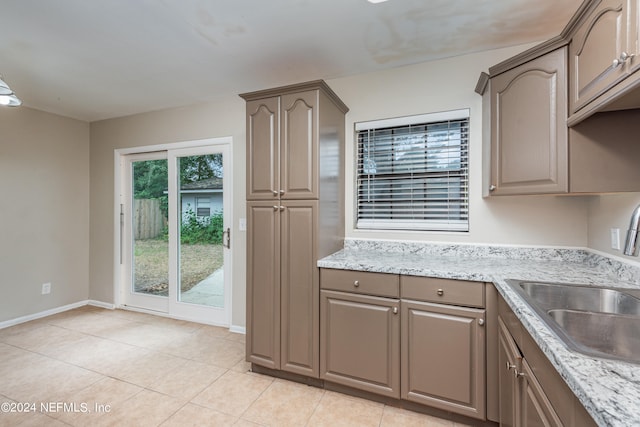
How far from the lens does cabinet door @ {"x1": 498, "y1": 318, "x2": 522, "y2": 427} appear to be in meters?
1.23

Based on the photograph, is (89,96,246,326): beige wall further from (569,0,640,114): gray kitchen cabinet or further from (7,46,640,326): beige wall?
(569,0,640,114): gray kitchen cabinet

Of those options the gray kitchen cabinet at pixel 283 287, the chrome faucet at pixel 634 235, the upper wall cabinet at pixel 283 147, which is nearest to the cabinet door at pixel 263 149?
the upper wall cabinet at pixel 283 147

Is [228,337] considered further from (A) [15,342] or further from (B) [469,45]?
(B) [469,45]

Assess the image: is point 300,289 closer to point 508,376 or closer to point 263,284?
point 263,284

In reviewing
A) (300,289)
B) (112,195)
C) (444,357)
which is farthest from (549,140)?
(112,195)

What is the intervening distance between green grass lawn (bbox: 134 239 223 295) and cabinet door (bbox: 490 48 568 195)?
2820mm

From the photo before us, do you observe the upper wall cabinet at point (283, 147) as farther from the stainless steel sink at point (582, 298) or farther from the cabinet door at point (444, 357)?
the stainless steel sink at point (582, 298)

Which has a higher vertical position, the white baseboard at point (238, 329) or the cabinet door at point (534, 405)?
the cabinet door at point (534, 405)

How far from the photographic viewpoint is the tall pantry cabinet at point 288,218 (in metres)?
2.06

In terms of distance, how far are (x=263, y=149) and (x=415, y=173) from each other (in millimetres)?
1287

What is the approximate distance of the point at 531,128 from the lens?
1.66m

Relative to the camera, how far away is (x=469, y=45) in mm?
2107

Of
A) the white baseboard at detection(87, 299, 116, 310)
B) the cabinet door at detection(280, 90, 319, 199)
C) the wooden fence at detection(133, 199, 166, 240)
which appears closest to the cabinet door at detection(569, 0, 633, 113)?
the cabinet door at detection(280, 90, 319, 199)

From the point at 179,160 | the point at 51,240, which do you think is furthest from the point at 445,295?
the point at 51,240
